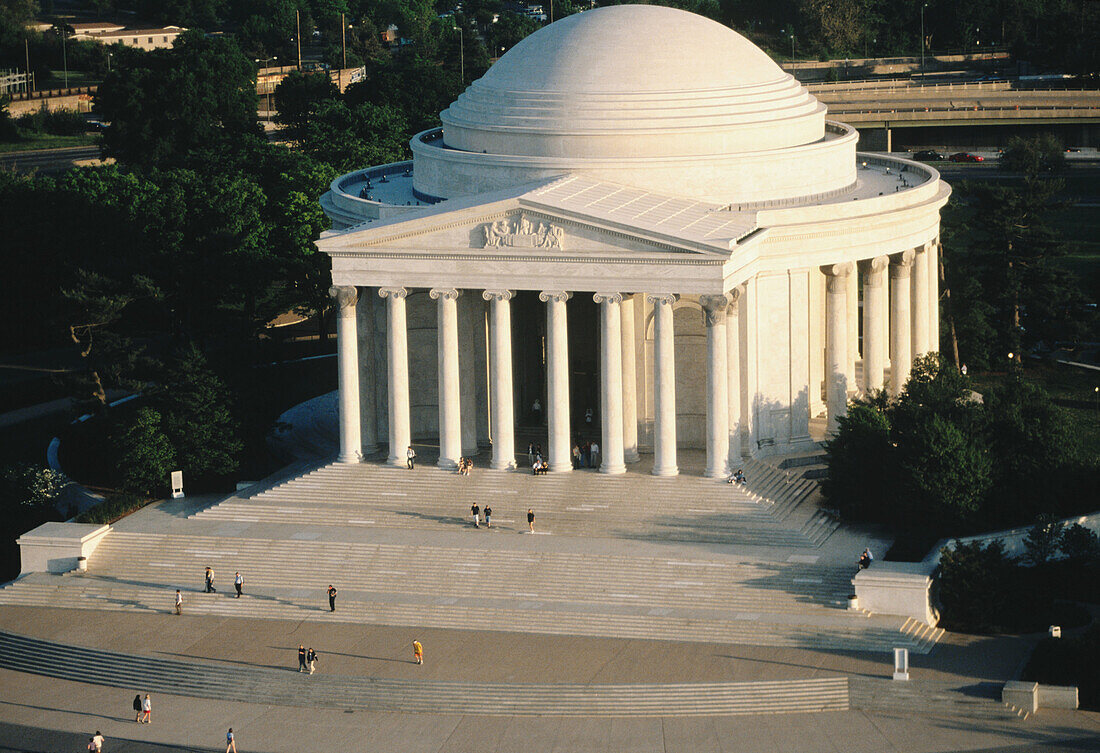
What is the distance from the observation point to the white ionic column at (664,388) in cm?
9581

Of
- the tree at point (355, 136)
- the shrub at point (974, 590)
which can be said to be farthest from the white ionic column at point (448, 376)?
the tree at point (355, 136)

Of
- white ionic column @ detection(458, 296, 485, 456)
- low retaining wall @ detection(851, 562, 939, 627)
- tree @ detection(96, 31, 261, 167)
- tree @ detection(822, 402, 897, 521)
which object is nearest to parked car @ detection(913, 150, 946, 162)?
tree @ detection(96, 31, 261, 167)

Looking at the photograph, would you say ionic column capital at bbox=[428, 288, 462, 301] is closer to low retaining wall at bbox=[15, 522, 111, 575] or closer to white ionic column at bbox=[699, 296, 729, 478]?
white ionic column at bbox=[699, 296, 729, 478]

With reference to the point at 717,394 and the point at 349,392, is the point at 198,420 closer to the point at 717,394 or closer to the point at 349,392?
the point at 349,392

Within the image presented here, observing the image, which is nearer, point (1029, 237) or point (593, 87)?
point (593, 87)

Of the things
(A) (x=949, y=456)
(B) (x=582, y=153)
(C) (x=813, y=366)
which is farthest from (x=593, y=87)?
(A) (x=949, y=456)

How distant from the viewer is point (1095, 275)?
13250 cm

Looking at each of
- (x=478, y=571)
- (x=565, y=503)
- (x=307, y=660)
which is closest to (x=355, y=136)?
(x=565, y=503)

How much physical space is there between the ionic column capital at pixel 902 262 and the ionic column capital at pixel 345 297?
2865 centimetres

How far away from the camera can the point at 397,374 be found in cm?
10062

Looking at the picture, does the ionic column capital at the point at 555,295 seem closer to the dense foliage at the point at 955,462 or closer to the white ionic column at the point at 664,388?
the white ionic column at the point at 664,388

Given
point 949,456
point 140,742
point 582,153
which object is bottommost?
point 140,742

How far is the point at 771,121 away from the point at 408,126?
80.2 meters

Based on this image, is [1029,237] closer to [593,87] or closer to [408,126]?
[593,87]
